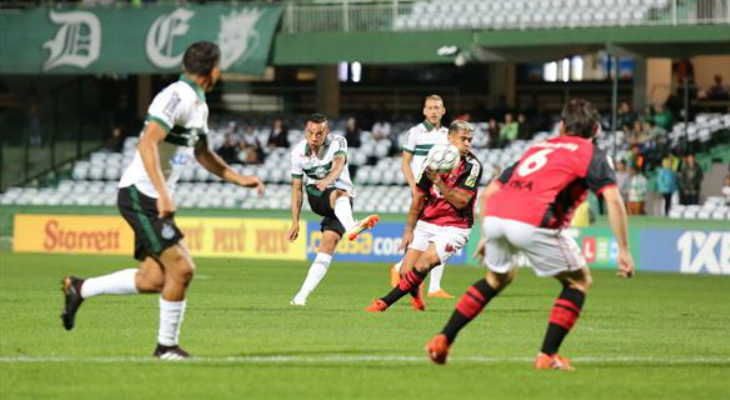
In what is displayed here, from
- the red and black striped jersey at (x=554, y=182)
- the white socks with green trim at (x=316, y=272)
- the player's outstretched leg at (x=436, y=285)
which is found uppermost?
the red and black striped jersey at (x=554, y=182)

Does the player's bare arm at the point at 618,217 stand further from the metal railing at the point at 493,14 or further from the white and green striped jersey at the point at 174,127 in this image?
the metal railing at the point at 493,14

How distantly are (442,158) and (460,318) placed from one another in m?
4.21

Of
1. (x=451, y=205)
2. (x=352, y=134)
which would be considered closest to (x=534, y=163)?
(x=451, y=205)

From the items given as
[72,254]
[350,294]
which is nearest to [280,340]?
[350,294]

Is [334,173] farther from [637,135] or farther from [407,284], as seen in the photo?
[637,135]

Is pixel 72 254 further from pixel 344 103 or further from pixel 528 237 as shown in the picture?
pixel 528 237

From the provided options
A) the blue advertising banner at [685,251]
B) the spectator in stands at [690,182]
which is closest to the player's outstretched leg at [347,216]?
the blue advertising banner at [685,251]

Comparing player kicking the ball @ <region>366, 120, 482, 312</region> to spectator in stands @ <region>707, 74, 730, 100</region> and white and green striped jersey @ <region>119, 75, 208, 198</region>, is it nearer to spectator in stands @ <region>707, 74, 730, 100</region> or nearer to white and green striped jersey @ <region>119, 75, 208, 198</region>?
white and green striped jersey @ <region>119, 75, 208, 198</region>

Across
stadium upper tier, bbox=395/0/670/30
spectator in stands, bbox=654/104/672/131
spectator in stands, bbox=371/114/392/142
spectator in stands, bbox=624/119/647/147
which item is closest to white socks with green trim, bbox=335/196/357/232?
spectator in stands, bbox=624/119/647/147

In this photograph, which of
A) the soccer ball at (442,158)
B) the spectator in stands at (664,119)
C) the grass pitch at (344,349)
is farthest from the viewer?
the spectator in stands at (664,119)

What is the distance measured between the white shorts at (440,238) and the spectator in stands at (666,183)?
58.9 feet

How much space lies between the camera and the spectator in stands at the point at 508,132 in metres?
38.1

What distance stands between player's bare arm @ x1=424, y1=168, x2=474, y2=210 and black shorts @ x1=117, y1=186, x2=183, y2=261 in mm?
4033

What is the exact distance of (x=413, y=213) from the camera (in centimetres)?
1590
